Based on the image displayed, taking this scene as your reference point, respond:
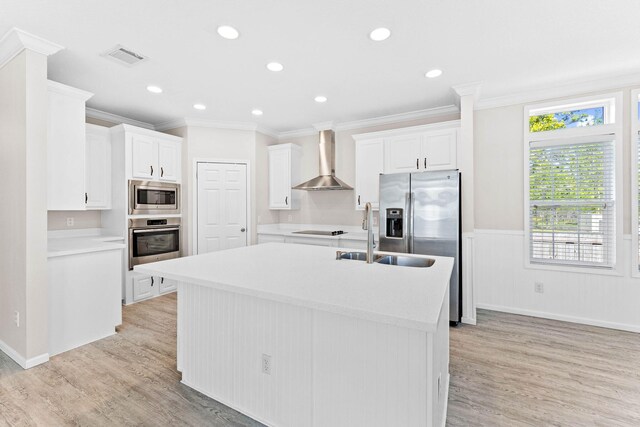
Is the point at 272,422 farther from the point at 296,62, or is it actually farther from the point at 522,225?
the point at 522,225

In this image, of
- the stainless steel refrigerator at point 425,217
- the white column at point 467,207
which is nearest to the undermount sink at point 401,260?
the stainless steel refrigerator at point 425,217

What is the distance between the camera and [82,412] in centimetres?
192

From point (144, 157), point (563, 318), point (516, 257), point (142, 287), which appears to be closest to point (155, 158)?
point (144, 157)

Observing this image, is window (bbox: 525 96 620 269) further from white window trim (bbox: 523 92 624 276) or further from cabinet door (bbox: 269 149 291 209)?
cabinet door (bbox: 269 149 291 209)

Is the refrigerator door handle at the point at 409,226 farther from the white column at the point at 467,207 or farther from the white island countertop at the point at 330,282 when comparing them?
the white island countertop at the point at 330,282

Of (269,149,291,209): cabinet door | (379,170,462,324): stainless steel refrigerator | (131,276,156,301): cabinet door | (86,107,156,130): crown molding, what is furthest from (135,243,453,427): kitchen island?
(86,107,156,130): crown molding

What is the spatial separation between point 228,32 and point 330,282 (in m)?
2.01

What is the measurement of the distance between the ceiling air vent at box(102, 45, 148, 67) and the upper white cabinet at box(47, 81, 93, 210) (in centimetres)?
56

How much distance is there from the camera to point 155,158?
428 cm

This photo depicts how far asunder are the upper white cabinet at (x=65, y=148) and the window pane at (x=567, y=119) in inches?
190

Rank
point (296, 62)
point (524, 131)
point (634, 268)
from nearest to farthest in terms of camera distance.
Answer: point (296, 62) < point (634, 268) < point (524, 131)

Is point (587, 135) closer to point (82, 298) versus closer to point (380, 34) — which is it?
point (380, 34)

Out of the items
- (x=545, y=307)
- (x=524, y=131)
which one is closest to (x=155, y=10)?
(x=524, y=131)

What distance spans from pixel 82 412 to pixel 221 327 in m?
1.00
